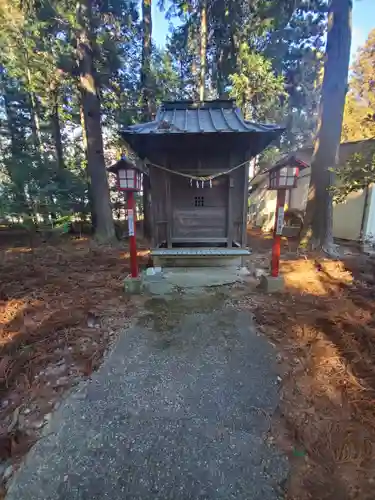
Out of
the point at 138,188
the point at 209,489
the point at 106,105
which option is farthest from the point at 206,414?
the point at 106,105

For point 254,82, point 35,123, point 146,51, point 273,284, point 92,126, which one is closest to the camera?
point 273,284

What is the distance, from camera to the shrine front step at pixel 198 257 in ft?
18.1

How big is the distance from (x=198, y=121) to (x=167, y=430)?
5.49 metres

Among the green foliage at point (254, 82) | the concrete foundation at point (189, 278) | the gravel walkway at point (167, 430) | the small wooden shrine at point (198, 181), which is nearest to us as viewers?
the gravel walkway at point (167, 430)

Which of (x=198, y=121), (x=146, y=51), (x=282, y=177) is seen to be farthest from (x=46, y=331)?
(x=146, y=51)

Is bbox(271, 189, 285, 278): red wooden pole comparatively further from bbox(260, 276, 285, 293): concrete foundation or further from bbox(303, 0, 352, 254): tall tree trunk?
bbox(303, 0, 352, 254): tall tree trunk

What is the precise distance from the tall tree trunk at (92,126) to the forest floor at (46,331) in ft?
10.6

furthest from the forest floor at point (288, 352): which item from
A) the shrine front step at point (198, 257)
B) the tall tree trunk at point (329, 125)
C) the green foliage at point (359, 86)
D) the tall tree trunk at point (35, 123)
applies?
the green foliage at point (359, 86)

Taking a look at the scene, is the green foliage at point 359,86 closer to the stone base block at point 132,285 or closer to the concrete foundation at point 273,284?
the concrete foundation at point 273,284

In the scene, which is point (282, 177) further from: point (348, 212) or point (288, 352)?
point (348, 212)

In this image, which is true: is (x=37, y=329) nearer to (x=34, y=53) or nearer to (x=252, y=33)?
(x=34, y=53)

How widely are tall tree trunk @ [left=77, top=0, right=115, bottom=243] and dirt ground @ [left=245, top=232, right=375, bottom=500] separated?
23.3ft

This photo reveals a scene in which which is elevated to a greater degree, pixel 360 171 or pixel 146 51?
pixel 146 51

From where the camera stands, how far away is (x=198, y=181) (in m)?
5.57
